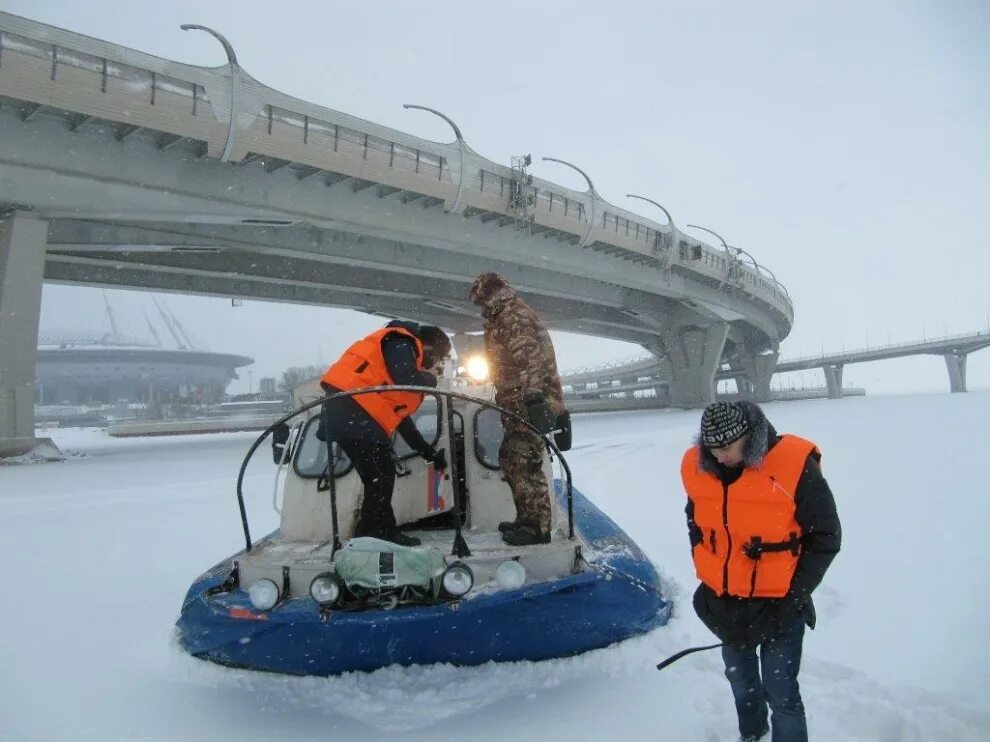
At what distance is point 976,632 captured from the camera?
11.9 feet

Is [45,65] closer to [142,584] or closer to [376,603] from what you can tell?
[142,584]

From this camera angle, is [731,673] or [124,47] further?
[124,47]

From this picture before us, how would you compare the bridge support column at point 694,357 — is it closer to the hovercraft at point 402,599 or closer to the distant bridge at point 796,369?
the distant bridge at point 796,369

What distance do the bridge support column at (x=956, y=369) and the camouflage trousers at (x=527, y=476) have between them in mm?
71911

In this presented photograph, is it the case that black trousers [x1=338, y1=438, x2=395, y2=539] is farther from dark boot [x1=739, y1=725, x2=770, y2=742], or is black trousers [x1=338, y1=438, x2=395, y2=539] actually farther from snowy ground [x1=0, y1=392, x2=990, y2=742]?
dark boot [x1=739, y1=725, x2=770, y2=742]

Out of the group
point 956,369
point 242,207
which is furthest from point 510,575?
point 956,369

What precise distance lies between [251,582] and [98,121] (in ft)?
52.6

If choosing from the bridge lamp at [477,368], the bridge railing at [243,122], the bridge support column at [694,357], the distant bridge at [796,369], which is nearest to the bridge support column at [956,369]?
the distant bridge at [796,369]

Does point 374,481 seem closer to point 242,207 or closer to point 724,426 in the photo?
point 724,426

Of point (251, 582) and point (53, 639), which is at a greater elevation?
point (251, 582)

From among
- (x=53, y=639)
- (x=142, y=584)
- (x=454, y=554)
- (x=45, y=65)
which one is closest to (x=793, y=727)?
(x=454, y=554)

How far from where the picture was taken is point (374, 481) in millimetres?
3863

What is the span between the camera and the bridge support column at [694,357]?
4194cm

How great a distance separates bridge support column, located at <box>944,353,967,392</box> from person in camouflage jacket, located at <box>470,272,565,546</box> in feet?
235
